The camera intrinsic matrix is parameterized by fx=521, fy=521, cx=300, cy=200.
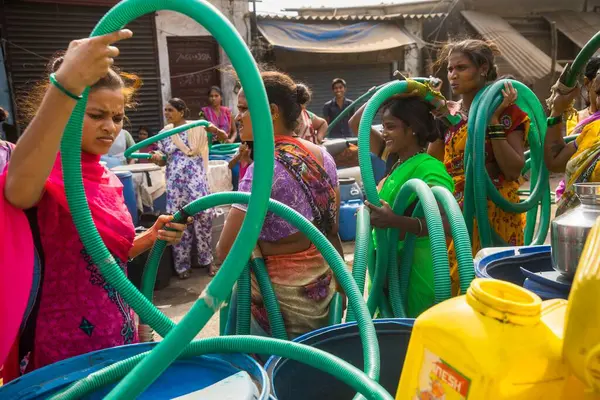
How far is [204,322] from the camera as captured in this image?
0.88 metres

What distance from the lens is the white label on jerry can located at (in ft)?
2.33

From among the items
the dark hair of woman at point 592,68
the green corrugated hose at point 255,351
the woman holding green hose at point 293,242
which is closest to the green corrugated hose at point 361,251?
the woman holding green hose at point 293,242

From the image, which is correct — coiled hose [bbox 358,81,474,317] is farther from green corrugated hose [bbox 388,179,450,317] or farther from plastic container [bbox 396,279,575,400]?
plastic container [bbox 396,279,575,400]

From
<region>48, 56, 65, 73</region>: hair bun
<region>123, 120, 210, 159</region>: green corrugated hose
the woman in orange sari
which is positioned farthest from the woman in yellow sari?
<region>123, 120, 210, 159</region>: green corrugated hose

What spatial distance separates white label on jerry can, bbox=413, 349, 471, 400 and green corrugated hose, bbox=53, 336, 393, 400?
20 cm

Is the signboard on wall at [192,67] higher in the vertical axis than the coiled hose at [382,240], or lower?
higher

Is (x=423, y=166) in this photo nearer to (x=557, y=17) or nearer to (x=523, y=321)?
(x=523, y=321)

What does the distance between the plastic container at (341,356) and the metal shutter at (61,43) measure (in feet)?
25.0

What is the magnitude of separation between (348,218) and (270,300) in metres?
3.99

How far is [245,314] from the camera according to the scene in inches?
70.4

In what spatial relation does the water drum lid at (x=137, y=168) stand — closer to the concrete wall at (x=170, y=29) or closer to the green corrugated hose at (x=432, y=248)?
the green corrugated hose at (x=432, y=248)

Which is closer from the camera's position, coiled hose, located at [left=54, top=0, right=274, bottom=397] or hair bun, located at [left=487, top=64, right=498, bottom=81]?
coiled hose, located at [left=54, top=0, right=274, bottom=397]

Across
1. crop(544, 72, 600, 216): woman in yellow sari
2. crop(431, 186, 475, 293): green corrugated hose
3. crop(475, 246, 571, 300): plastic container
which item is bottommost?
crop(475, 246, 571, 300): plastic container

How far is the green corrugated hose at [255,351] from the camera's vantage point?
3.28 ft
